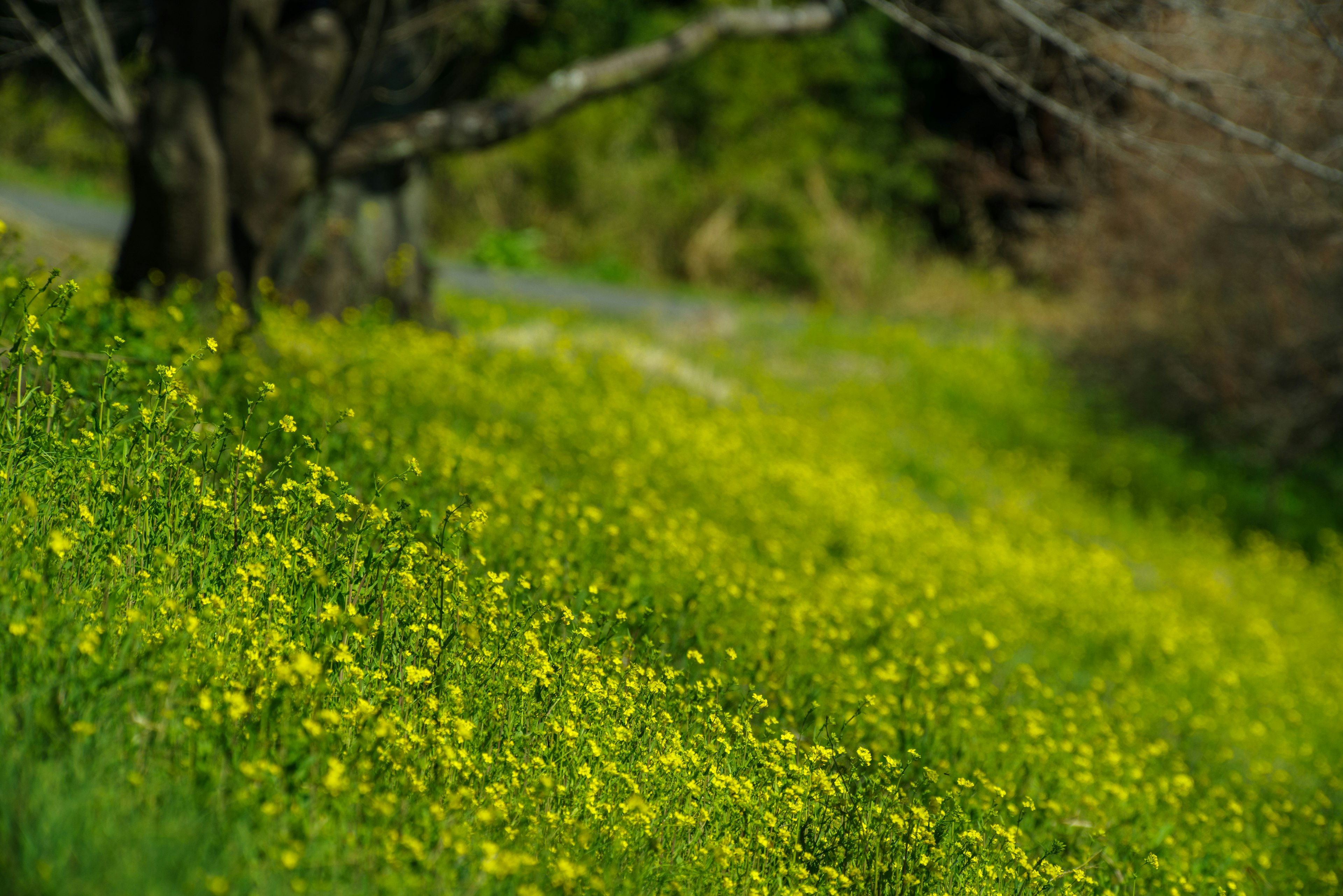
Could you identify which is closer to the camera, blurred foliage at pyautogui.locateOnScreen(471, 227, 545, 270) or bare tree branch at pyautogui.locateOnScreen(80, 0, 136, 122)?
bare tree branch at pyautogui.locateOnScreen(80, 0, 136, 122)

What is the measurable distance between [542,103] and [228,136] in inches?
73.9

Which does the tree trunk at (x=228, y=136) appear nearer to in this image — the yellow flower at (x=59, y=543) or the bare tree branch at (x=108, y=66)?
the bare tree branch at (x=108, y=66)

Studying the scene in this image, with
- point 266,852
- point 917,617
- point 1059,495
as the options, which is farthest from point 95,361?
point 1059,495

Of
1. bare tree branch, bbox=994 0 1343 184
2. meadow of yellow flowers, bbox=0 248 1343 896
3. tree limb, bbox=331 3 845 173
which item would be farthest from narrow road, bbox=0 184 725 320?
bare tree branch, bbox=994 0 1343 184

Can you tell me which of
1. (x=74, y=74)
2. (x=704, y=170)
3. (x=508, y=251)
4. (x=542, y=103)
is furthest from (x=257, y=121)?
(x=704, y=170)

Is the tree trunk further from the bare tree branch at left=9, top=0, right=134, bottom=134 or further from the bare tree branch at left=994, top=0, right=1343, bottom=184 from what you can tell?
the bare tree branch at left=994, top=0, right=1343, bottom=184

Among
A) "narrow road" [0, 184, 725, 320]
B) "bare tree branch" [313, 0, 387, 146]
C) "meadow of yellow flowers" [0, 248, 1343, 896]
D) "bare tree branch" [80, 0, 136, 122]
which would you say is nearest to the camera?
"meadow of yellow flowers" [0, 248, 1343, 896]

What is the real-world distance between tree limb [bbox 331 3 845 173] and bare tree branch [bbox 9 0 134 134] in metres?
1.18

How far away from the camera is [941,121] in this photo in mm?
26359

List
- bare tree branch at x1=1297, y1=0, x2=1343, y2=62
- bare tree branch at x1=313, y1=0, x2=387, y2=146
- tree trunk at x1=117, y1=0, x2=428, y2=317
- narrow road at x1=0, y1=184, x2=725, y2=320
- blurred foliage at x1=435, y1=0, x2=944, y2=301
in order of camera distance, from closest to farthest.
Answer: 1. bare tree branch at x1=1297, y1=0, x2=1343, y2=62
2. tree trunk at x1=117, y1=0, x2=428, y2=317
3. bare tree branch at x1=313, y1=0, x2=387, y2=146
4. narrow road at x1=0, y1=184, x2=725, y2=320
5. blurred foliage at x1=435, y1=0, x2=944, y2=301

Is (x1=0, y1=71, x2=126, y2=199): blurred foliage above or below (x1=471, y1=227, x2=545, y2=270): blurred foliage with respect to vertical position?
above

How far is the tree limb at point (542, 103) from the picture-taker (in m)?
7.68

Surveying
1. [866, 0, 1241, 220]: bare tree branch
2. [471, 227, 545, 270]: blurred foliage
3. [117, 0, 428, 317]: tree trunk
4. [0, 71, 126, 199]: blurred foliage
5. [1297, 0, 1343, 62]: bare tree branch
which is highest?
[1297, 0, 1343, 62]: bare tree branch

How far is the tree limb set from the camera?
7.68 m
